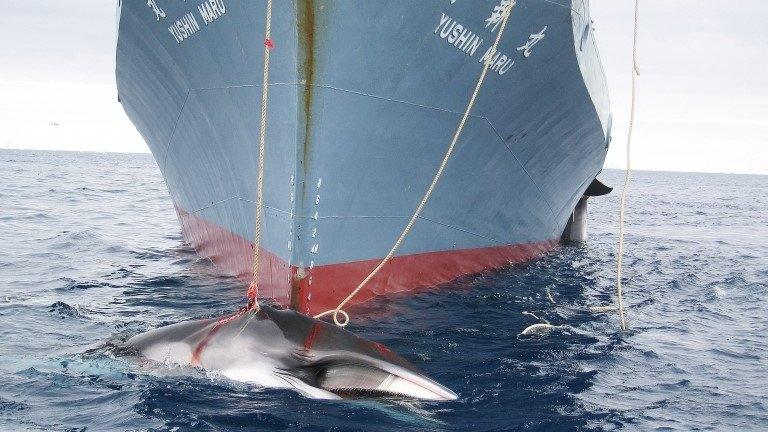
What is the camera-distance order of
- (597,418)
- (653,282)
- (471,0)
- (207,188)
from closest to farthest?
(597,418)
(471,0)
(207,188)
(653,282)

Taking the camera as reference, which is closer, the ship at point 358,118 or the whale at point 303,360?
the whale at point 303,360

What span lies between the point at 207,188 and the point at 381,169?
3134 millimetres

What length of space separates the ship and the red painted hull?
1.0 inches

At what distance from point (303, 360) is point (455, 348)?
6.85ft

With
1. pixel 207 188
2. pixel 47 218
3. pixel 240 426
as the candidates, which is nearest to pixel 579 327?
pixel 240 426

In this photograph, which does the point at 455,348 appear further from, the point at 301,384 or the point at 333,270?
the point at 301,384

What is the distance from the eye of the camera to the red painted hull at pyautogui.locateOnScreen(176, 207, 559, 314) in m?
6.53

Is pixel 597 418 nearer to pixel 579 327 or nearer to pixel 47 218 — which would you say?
pixel 579 327

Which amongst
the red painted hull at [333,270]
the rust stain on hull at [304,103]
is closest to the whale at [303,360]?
the rust stain on hull at [304,103]

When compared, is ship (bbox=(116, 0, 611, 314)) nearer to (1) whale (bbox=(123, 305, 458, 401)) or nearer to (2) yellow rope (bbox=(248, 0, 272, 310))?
(2) yellow rope (bbox=(248, 0, 272, 310))

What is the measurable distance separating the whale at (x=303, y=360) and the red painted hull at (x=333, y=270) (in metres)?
1.85

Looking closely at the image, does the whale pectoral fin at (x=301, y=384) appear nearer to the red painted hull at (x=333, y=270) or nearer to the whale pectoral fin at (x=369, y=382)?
the whale pectoral fin at (x=369, y=382)

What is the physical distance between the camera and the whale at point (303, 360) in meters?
4.32

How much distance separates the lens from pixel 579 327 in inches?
287
